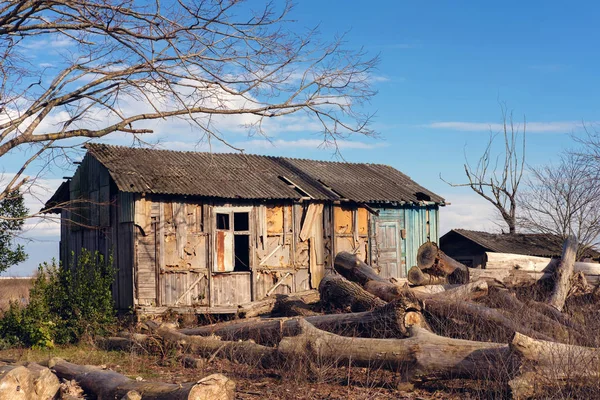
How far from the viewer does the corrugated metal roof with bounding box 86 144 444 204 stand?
16.5 metres

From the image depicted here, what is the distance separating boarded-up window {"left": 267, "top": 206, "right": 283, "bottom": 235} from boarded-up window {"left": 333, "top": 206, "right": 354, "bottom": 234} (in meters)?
1.85

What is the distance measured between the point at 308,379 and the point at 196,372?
6.45 feet

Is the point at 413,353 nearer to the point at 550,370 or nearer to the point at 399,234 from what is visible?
the point at 550,370

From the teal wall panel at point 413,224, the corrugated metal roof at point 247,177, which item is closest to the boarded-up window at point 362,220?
the corrugated metal roof at point 247,177

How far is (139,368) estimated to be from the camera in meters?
10.5

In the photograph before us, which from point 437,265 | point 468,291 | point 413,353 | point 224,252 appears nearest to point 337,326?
point 413,353

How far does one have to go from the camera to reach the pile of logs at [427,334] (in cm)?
753

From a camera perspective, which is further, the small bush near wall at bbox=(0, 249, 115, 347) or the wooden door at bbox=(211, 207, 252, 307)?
the wooden door at bbox=(211, 207, 252, 307)

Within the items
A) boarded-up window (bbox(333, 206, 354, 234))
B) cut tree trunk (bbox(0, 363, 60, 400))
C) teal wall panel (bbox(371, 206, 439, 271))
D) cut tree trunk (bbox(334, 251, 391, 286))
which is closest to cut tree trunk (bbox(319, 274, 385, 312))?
cut tree trunk (bbox(334, 251, 391, 286))

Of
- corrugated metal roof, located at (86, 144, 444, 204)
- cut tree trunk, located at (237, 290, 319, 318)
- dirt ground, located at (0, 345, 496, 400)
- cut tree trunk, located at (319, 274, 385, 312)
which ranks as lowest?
dirt ground, located at (0, 345, 496, 400)

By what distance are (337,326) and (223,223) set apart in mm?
7945

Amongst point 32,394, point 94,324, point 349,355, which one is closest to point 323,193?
point 94,324

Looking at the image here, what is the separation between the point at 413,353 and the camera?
8.21 m

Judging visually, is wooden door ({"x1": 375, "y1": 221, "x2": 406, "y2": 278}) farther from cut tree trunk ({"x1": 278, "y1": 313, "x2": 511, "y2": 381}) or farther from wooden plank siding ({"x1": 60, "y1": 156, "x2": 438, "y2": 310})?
cut tree trunk ({"x1": 278, "y1": 313, "x2": 511, "y2": 381})
